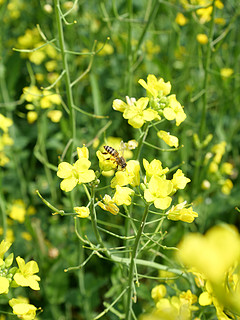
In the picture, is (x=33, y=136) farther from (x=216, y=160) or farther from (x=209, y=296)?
(x=209, y=296)

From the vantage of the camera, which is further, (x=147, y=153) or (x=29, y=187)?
(x=29, y=187)

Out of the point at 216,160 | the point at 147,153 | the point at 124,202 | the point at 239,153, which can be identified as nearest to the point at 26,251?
the point at 147,153

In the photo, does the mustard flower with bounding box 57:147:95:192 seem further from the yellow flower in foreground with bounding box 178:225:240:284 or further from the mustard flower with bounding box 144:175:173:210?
the yellow flower in foreground with bounding box 178:225:240:284

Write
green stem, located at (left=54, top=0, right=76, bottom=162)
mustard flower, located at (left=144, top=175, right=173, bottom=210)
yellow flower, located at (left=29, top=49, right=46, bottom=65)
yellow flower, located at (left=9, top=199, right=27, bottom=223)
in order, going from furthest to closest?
yellow flower, located at (left=29, top=49, right=46, bottom=65), yellow flower, located at (left=9, top=199, right=27, bottom=223), green stem, located at (left=54, top=0, right=76, bottom=162), mustard flower, located at (left=144, top=175, right=173, bottom=210)

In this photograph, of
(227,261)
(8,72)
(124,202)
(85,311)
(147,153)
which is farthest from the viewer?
(8,72)

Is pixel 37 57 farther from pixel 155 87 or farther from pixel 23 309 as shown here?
pixel 23 309

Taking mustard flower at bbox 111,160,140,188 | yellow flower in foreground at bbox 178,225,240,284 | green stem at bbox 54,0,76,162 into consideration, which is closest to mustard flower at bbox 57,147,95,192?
mustard flower at bbox 111,160,140,188
